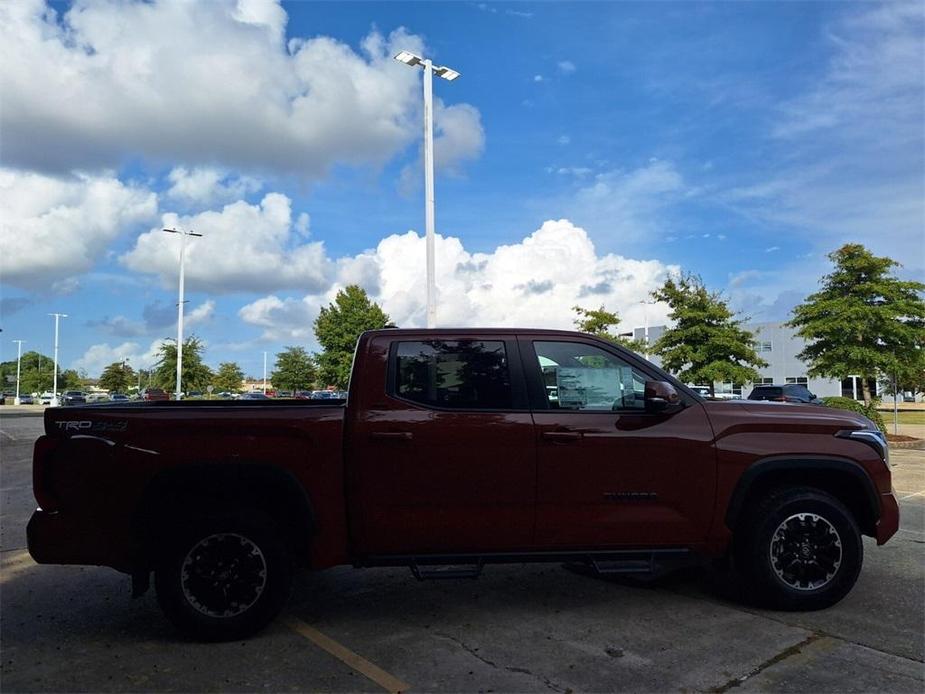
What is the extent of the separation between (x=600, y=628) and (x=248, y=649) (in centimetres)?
214

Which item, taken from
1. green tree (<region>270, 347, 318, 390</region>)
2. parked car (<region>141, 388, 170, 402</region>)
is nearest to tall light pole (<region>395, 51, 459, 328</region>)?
→ parked car (<region>141, 388, 170, 402</region>)

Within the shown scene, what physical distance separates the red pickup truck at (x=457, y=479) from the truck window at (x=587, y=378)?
1 cm

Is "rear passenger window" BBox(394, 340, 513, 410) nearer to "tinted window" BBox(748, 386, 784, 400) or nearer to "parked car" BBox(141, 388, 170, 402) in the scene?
"parked car" BBox(141, 388, 170, 402)

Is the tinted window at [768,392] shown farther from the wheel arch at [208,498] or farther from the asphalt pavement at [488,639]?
the wheel arch at [208,498]

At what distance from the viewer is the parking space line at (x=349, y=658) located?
362 cm

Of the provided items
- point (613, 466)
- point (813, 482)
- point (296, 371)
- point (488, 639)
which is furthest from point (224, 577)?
point (296, 371)

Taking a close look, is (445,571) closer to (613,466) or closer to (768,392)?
(613,466)

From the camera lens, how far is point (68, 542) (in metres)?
4.17

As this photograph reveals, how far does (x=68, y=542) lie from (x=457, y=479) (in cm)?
234

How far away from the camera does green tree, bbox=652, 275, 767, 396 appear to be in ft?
70.3

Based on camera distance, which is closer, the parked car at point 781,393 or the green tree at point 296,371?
the parked car at point 781,393

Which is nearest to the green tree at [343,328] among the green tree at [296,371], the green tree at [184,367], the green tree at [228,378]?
the green tree at [184,367]

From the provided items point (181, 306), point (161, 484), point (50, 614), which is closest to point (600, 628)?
point (161, 484)

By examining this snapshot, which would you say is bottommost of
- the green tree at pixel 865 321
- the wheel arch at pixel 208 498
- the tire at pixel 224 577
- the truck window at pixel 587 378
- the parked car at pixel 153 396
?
the tire at pixel 224 577
